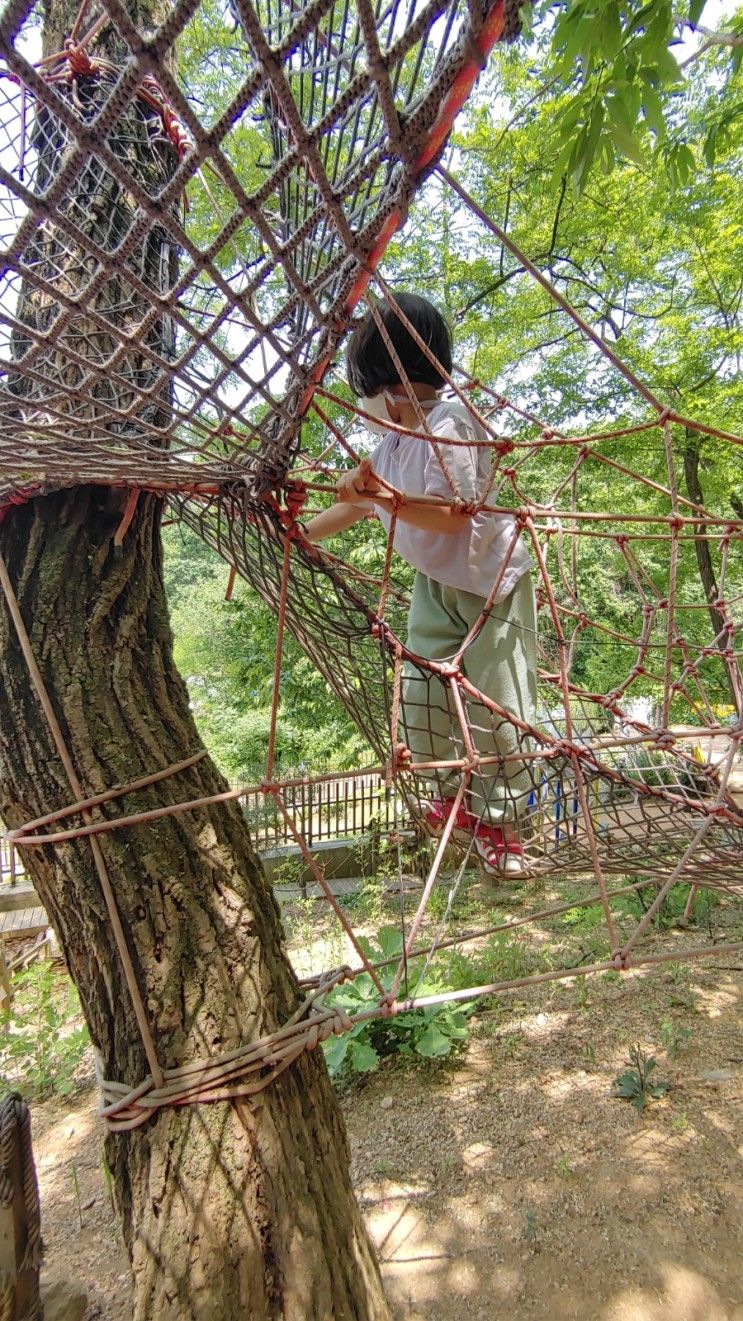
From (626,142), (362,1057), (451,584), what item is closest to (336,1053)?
(362,1057)

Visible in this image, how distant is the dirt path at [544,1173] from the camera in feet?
4.31

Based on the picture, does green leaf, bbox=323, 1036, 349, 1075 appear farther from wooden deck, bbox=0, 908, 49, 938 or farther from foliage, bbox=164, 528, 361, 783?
foliage, bbox=164, 528, 361, 783

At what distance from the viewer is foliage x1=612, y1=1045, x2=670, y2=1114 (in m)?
1.79

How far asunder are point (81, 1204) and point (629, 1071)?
4.80ft

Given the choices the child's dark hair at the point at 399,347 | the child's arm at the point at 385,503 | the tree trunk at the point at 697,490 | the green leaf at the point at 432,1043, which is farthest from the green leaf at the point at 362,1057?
the tree trunk at the point at 697,490

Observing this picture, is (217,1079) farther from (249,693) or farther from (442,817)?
(249,693)

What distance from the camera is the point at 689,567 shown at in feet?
15.3

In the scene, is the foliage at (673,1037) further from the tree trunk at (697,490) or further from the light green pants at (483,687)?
the tree trunk at (697,490)

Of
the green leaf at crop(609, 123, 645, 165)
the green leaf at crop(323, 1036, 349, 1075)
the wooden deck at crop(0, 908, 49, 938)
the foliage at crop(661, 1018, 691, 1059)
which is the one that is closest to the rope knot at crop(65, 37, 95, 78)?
the green leaf at crop(609, 123, 645, 165)

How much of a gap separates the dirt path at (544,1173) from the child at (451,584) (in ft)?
2.60

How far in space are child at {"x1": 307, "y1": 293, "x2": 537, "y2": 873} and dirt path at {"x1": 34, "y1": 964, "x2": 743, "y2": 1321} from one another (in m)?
0.79

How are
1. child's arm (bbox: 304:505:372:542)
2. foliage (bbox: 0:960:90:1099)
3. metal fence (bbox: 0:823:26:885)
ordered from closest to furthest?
child's arm (bbox: 304:505:372:542), foliage (bbox: 0:960:90:1099), metal fence (bbox: 0:823:26:885)

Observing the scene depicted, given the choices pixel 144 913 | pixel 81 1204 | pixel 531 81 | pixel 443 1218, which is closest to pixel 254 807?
pixel 81 1204

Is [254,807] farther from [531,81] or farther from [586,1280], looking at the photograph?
[531,81]
